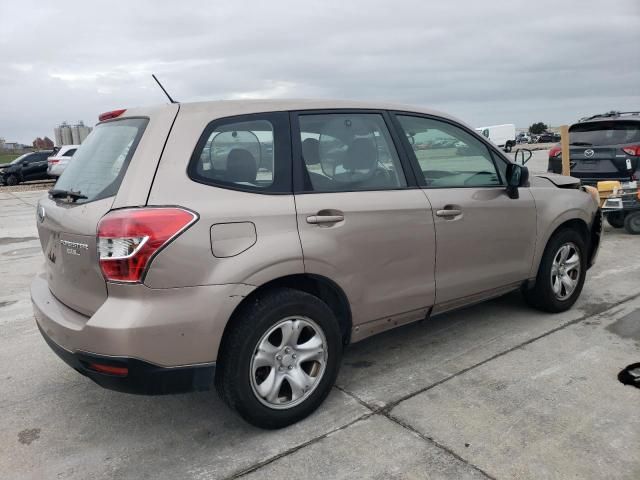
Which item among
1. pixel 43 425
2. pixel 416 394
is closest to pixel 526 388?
pixel 416 394

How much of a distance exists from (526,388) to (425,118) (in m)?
1.84

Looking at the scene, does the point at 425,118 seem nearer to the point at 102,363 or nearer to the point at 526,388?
the point at 526,388

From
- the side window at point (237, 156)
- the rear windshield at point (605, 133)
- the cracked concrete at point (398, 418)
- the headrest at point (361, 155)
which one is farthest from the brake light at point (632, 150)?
the side window at point (237, 156)

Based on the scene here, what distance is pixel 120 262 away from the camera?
2.48 meters

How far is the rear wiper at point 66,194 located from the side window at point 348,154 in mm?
1189

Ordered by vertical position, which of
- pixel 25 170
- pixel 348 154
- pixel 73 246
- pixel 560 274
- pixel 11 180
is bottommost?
pixel 560 274

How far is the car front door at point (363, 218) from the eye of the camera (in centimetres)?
300

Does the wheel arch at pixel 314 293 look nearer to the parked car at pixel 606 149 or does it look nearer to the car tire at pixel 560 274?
the car tire at pixel 560 274

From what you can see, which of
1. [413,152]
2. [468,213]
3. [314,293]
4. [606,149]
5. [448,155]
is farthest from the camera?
[606,149]

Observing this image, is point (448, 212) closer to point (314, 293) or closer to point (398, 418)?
point (314, 293)

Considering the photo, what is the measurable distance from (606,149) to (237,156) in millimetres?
7132

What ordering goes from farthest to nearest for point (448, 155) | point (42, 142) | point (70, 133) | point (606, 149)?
point (42, 142) → point (70, 133) → point (606, 149) → point (448, 155)

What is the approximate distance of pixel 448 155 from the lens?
3.81 m

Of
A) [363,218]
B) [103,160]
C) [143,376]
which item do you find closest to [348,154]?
[363,218]
